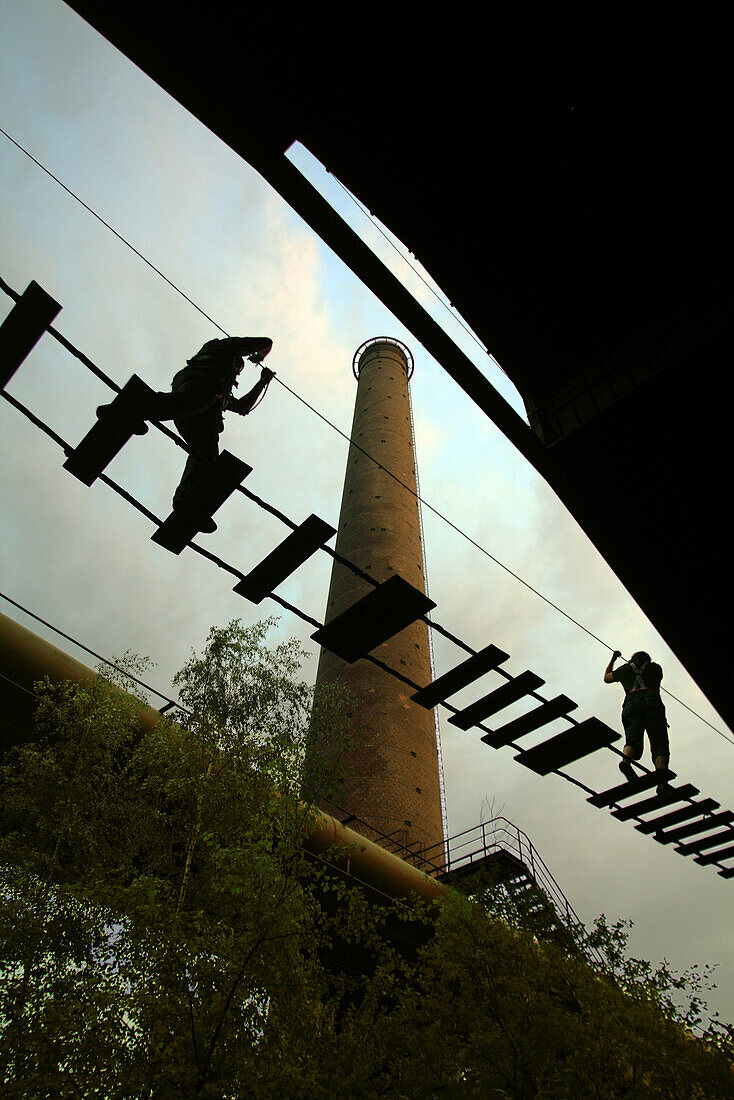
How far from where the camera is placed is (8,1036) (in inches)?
185

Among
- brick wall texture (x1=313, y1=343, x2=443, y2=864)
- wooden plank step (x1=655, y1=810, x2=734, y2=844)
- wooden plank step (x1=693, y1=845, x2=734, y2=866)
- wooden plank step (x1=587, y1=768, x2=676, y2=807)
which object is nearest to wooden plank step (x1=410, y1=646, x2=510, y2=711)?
wooden plank step (x1=587, y1=768, x2=676, y2=807)

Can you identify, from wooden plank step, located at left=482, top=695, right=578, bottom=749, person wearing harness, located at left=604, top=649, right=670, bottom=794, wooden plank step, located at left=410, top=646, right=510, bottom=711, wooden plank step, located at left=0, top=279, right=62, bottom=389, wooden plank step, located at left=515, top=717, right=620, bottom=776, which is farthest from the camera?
person wearing harness, located at left=604, top=649, right=670, bottom=794

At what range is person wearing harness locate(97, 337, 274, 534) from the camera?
4160 mm

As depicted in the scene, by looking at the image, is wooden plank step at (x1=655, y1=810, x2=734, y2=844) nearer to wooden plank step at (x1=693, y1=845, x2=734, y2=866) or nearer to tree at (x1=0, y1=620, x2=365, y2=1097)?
wooden plank step at (x1=693, y1=845, x2=734, y2=866)

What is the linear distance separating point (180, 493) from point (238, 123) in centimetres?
212

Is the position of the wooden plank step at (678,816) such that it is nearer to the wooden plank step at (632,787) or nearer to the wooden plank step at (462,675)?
the wooden plank step at (632,787)

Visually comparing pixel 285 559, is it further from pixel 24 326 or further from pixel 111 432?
pixel 24 326

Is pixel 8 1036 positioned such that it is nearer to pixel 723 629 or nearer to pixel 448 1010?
pixel 448 1010

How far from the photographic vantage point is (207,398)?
443cm

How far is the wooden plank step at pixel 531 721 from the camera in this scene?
16.2 feet

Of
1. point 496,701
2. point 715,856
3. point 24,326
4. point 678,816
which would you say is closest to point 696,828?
point 678,816

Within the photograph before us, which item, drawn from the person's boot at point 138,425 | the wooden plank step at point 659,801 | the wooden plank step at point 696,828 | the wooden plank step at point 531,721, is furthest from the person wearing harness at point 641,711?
the person's boot at point 138,425

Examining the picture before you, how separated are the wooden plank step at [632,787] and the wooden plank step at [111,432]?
4.96 meters

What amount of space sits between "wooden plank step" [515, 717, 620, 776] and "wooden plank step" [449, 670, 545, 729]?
0.82m
